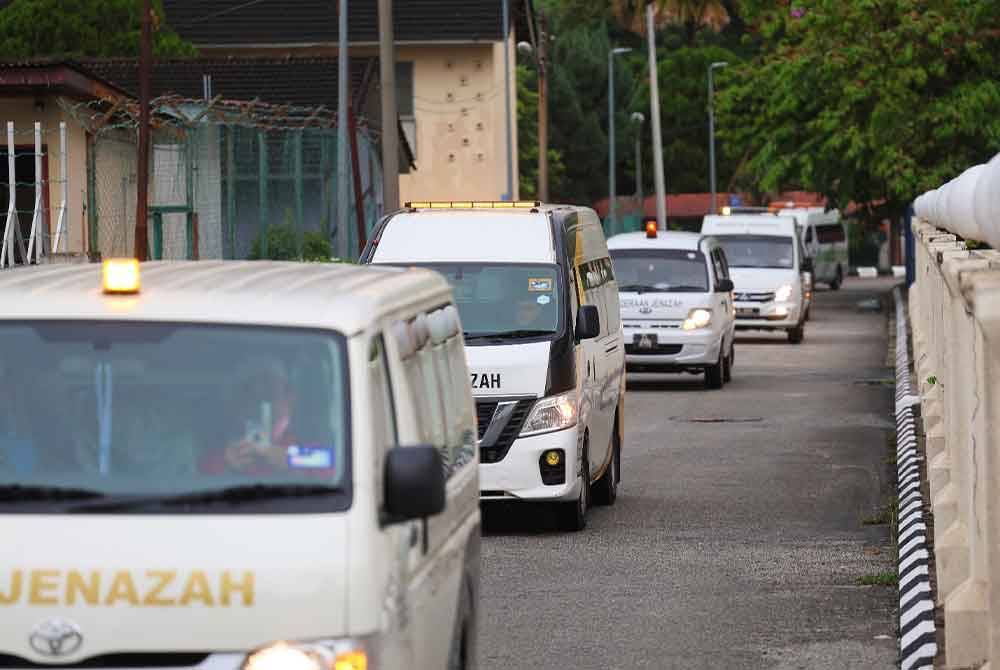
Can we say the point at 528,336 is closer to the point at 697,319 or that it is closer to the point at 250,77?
the point at 697,319

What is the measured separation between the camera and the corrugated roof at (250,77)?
46.5 metres

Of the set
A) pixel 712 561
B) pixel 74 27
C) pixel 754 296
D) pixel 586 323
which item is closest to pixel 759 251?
pixel 754 296

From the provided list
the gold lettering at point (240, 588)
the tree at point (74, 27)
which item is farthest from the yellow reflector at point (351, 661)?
the tree at point (74, 27)

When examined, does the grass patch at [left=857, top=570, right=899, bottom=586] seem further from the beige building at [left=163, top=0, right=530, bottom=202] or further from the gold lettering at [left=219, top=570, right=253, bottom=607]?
the beige building at [left=163, top=0, right=530, bottom=202]

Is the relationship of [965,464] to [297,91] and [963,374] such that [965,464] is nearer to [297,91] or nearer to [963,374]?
[963,374]

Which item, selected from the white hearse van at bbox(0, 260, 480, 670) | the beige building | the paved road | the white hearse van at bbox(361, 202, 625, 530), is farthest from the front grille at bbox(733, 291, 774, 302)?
the white hearse van at bbox(0, 260, 480, 670)

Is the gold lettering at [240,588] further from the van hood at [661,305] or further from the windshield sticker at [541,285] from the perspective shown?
the van hood at [661,305]

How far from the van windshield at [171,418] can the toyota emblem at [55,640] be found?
0.37 metres

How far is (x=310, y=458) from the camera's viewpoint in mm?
5867

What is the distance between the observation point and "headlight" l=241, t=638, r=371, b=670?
5469mm

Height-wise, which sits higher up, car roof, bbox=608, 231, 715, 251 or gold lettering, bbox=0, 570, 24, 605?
gold lettering, bbox=0, 570, 24, 605

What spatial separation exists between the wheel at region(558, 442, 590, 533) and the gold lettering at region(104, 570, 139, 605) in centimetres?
877

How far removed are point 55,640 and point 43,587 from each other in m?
0.14

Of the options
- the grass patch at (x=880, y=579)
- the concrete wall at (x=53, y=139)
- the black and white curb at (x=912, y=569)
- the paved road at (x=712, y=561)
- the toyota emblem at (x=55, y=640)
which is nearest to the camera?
the toyota emblem at (x=55, y=640)
